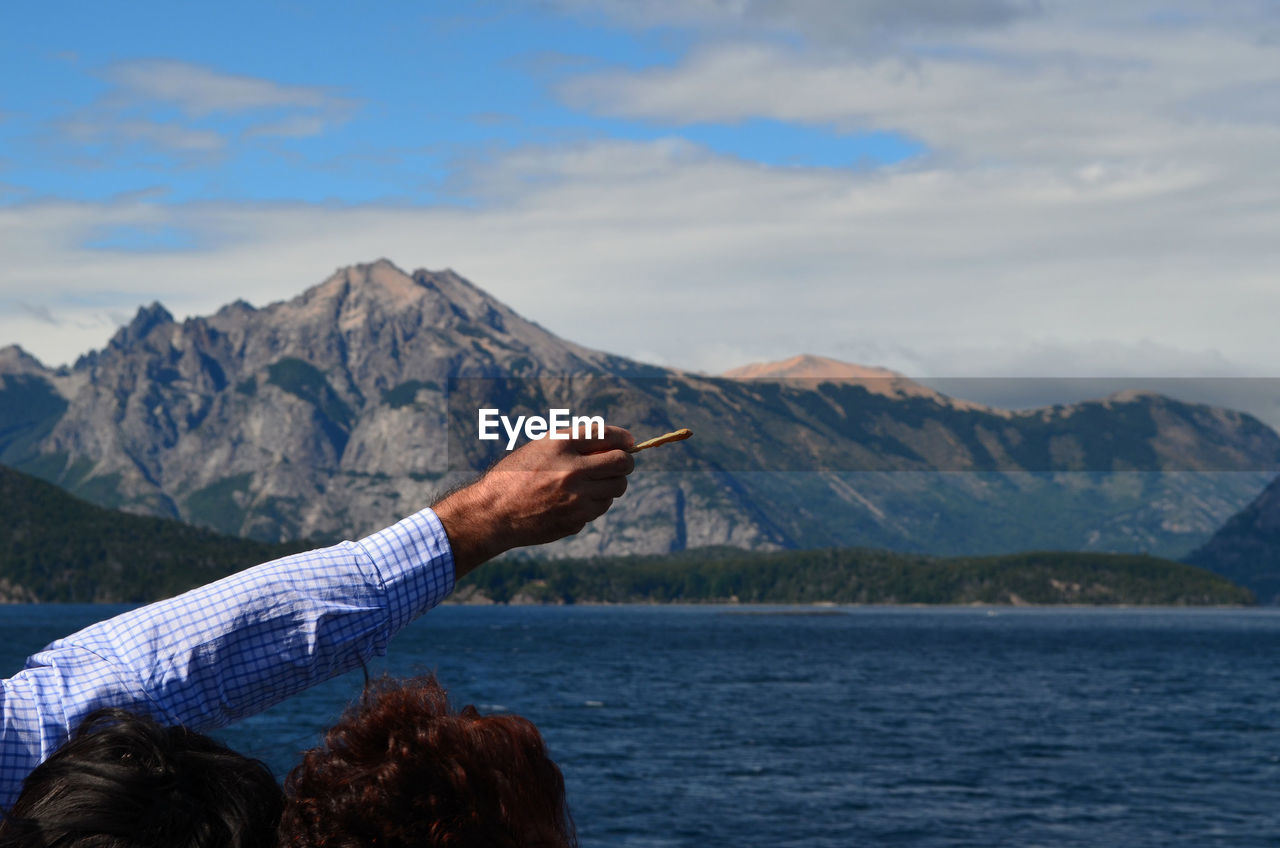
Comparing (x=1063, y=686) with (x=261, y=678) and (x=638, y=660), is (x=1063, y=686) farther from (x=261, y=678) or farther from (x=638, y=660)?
(x=261, y=678)

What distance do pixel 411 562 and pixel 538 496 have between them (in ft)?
0.76

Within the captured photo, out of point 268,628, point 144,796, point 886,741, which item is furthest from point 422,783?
point 886,741

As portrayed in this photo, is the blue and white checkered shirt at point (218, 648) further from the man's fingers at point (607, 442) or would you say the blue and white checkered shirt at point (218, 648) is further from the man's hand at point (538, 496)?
the man's fingers at point (607, 442)

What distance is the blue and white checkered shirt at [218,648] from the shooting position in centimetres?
192

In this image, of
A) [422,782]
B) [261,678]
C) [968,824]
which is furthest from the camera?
[968,824]

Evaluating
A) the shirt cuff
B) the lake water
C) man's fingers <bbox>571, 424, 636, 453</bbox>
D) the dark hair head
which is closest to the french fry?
man's fingers <bbox>571, 424, 636, 453</bbox>

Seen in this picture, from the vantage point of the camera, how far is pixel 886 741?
7756 cm

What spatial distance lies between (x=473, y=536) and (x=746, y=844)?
46066mm

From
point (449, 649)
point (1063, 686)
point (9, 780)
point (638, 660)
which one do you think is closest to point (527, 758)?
point (9, 780)

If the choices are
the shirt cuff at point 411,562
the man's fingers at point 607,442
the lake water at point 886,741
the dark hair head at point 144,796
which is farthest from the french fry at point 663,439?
the dark hair head at point 144,796

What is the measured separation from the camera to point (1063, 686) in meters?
120

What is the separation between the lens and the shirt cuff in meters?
2.06

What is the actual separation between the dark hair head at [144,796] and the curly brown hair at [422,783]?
0.06 m

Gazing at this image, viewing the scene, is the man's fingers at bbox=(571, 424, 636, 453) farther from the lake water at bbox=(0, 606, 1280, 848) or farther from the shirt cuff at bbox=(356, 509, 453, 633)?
the lake water at bbox=(0, 606, 1280, 848)
